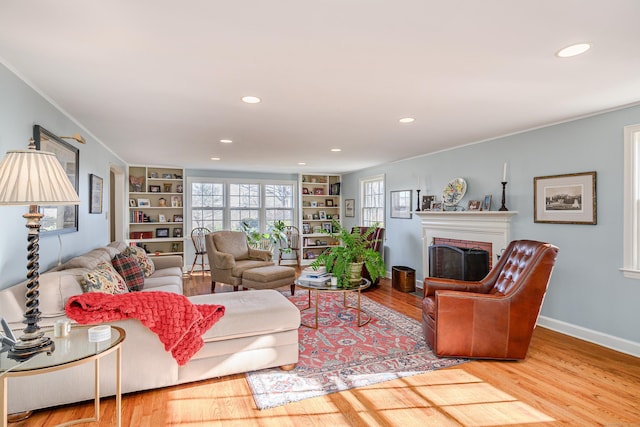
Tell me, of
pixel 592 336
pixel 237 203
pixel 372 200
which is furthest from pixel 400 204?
pixel 237 203

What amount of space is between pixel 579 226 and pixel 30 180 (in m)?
4.30

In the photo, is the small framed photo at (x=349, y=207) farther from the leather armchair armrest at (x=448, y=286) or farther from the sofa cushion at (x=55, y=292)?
the sofa cushion at (x=55, y=292)

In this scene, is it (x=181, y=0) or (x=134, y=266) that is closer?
(x=181, y=0)

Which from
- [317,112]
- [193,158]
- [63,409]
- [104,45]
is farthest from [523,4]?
[193,158]

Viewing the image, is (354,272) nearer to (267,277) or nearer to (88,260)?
(267,277)

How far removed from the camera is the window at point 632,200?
2.95 meters

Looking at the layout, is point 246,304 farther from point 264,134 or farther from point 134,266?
point 264,134

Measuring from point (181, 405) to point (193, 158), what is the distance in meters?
4.33

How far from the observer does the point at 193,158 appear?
5.73m

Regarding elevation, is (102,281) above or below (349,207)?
below

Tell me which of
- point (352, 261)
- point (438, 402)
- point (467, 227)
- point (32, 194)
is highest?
point (32, 194)

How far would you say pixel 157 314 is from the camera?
2207 millimetres

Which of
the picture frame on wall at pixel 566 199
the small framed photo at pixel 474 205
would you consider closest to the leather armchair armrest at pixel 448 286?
the picture frame on wall at pixel 566 199

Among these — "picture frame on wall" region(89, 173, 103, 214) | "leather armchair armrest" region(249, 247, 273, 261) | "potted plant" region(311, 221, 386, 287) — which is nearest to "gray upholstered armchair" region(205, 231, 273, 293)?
"leather armchair armrest" region(249, 247, 273, 261)
